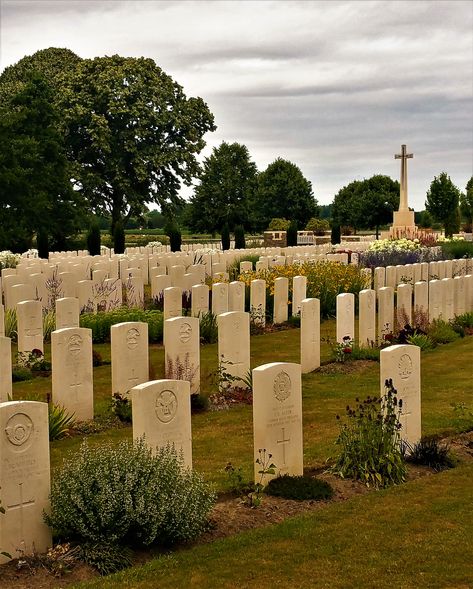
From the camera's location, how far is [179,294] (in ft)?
53.3

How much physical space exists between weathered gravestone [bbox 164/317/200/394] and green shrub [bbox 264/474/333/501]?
3400mm

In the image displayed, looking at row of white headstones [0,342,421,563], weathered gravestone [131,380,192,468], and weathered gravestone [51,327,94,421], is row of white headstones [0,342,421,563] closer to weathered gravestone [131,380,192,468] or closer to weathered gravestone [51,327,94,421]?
weathered gravestone [131,380,192,468]

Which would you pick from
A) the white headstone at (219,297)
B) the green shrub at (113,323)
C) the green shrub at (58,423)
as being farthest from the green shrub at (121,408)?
the white headstone at (219,297)

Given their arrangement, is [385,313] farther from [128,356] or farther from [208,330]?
[128,356]

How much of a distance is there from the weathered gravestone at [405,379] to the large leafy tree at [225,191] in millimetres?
58482

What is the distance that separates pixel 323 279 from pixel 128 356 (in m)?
10.4

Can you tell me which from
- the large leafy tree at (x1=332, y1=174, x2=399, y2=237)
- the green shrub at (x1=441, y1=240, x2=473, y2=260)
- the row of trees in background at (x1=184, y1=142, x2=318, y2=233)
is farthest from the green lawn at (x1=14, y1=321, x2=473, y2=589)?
the large leafy tree at (x1=332, y1=174, x2=399, y2=237)

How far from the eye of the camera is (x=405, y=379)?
8477 mm

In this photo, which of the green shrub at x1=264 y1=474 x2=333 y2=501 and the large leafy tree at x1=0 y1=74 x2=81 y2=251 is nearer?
the green shrub at x1=264 y1=474 x2=333 y2=501

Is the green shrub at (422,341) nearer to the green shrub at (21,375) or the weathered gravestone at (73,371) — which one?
the green shrub at (21,375)

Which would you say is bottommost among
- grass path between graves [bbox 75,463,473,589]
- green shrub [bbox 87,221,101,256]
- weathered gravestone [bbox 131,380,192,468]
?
grass path between graves [bbox 75,463,473,589]

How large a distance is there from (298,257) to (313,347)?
599 inches

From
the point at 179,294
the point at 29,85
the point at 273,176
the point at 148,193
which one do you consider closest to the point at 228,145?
the point at 273,176

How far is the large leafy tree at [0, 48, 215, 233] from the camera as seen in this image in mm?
47312
